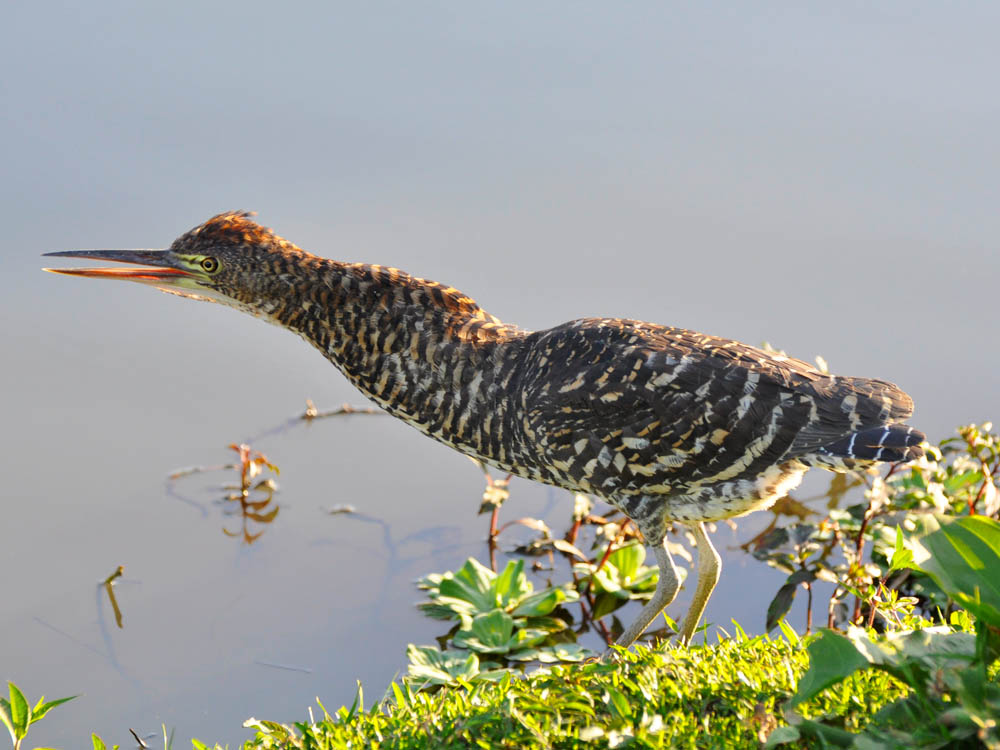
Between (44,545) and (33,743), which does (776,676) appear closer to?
(33,743)

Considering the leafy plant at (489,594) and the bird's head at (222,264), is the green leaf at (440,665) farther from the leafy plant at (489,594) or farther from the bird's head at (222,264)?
the bird's head at (222,264)

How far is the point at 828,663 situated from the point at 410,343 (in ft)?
7.34

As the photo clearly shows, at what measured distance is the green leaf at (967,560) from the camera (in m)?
2.29

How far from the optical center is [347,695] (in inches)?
158

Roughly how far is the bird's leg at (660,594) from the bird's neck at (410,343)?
0.69 meters

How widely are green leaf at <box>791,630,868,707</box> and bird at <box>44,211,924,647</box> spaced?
107 cm

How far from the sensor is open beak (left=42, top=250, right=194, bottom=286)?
14.1ft

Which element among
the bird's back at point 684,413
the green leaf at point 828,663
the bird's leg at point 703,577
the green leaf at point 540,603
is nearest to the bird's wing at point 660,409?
the bird's back at point 684,413

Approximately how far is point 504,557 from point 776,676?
6.70ft

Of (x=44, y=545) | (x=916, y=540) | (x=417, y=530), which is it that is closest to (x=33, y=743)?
(x=44, y=545)

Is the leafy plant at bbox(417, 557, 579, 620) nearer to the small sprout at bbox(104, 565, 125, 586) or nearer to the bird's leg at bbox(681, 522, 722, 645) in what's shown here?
the bird's leg at bbox(681, 522, 722, 645)

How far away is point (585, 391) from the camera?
373 cm

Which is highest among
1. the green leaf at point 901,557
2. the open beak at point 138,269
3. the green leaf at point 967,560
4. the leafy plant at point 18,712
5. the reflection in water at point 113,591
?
the open beak at point 138,269

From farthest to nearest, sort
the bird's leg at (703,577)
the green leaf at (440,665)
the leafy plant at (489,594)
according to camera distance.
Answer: the leafy plant at (489,594) < the bird's leg at (703,577) < the green leaf at (440,665)
